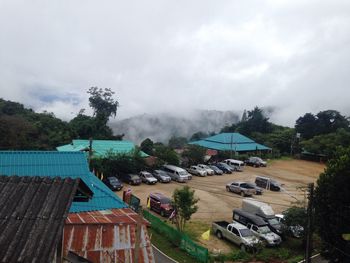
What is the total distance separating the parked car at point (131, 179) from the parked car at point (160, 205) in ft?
33.7

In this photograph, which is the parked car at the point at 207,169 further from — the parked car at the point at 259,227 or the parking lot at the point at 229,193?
the parked car at the point at 259,227

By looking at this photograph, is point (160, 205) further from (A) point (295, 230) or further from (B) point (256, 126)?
(B) point (256, 126)

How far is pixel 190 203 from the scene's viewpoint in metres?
23.4

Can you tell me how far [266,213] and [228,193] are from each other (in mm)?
10376

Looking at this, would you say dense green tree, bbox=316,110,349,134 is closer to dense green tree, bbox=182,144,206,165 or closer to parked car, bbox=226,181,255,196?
dense green tree, bbox=182,144,206,165

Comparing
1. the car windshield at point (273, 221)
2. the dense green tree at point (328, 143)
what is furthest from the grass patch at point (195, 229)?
the dense green tree at point (328, 143)

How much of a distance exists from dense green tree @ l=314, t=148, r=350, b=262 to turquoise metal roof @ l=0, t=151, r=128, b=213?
1105 cm

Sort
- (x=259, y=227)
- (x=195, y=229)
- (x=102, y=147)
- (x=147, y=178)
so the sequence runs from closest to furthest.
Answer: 1. (x=259, y=227)
2. (x=195, y=229)
3. (x=147, y=178)
4. (x=102, y=147)

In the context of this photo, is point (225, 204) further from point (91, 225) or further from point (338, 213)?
point (91, 225)

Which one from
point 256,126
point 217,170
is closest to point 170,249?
point 217,170

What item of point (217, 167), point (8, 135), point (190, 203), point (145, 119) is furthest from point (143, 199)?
point (145, 119)

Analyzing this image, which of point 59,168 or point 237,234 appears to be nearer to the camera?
point 59,168

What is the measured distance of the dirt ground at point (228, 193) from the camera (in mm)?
29375

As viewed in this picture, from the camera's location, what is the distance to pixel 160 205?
2905 cm
